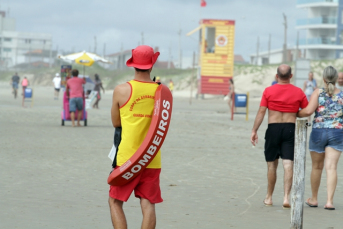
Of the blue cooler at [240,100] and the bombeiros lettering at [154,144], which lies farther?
the blue cooler at [240,100]

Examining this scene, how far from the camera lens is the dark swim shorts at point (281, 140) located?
712cm

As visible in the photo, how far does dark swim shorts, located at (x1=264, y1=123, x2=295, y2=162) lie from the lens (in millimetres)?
7121

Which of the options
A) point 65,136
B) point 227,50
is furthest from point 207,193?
point 227,50

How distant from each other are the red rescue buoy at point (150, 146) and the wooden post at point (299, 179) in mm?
1586

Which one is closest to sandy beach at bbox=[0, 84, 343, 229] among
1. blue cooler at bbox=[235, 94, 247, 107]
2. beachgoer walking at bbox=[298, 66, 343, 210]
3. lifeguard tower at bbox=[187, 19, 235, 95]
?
beachgoer walking at bbox=[298, 66, 343, 210]

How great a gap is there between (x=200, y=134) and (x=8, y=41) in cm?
14226

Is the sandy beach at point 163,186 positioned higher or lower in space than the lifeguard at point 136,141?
lower

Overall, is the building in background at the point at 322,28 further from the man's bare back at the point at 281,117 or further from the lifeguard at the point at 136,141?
the lifeguard at the point at 136,141

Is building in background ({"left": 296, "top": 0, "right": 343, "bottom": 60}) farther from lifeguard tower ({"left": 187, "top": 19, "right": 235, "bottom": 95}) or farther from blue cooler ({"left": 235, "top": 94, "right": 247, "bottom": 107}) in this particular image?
blue cooler ({"left": 235, "top": 94, "right": 247, "bottom": 107})

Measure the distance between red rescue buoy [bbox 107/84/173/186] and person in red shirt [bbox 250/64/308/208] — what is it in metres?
2.79

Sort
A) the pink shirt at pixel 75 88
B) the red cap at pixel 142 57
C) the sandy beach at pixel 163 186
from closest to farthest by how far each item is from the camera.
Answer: the red cap at pixel 142 57
the sandy beach at pixel 163 186
the pink shirt at pixel 75 88

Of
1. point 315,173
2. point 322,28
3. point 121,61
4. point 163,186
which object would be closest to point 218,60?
point 322,28

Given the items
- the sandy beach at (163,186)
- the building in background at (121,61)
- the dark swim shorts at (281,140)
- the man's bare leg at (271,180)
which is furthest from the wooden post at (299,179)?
the building in background at (121,61)

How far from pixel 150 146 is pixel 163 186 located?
3.92m
